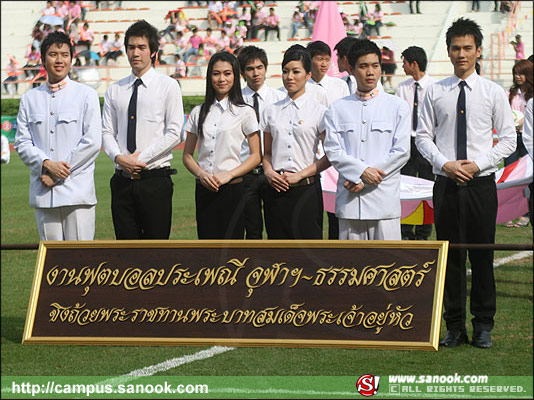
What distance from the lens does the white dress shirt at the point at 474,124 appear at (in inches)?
189

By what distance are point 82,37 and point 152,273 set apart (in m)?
19.2

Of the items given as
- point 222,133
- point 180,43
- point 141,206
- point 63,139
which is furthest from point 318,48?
point 180,43

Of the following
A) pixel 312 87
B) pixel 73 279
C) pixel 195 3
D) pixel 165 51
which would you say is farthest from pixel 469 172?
pixel 195 3

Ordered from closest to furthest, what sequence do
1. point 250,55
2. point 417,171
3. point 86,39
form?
point 250,55 → point 417,171 → point 86,39

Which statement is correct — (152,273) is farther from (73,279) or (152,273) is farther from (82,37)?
(82,37)

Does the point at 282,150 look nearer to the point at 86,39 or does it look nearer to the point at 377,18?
the point at 377,18

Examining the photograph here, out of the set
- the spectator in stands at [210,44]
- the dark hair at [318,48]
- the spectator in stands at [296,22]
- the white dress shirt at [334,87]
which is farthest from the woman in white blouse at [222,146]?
the spectator in stands at [296,22]

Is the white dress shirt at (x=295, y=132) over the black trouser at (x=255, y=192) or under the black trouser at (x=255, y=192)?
over

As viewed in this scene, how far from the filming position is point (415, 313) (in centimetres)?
424

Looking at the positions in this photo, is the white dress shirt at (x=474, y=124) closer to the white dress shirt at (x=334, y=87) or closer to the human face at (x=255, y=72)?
the white dress shirt at (x=334, y=87)

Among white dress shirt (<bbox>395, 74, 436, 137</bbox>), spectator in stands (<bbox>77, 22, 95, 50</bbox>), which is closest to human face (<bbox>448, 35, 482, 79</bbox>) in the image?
white dress shirt (<bbox>395, 74, 436, 137</bbox>)

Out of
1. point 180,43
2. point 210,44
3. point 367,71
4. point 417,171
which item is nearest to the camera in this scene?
point 367,71

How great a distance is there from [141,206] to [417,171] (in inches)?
126

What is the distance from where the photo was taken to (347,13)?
2178 centimetres
